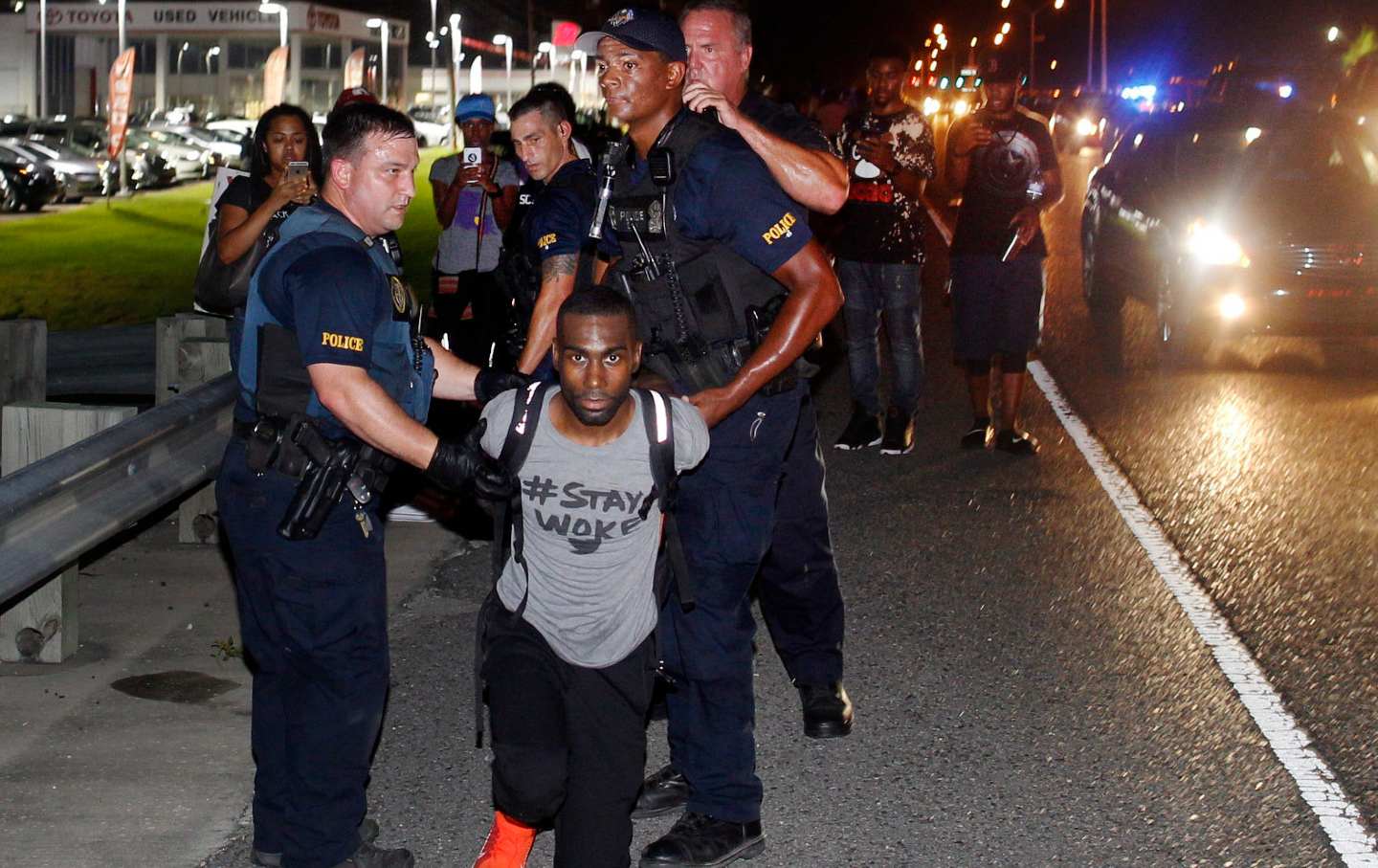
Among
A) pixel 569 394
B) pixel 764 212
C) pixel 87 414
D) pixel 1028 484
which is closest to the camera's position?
pixel 569 394

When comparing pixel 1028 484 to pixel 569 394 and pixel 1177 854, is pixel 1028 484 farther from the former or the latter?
pixel 569 394

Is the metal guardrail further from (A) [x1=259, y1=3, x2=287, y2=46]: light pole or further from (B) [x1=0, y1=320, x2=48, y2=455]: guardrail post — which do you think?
(A) [x1=259, y1=3, x2=287, y2=46]: light pole

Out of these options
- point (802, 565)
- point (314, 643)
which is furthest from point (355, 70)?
point (314, 643)

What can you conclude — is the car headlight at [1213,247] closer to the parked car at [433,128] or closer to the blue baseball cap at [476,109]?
the blue baseball cap at [476,109]

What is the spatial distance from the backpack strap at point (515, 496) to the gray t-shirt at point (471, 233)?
6304mm

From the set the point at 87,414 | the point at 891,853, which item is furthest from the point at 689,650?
the point at 87,414

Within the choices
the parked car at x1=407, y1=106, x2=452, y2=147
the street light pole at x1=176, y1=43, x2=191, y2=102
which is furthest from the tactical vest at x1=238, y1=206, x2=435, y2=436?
the street light pole at x1=176, y1=43, x2=191, y2=102

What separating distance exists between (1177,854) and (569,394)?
6.78ft

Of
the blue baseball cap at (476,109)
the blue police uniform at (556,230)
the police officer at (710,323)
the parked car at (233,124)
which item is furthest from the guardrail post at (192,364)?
the parked car at (233,124)

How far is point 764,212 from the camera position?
15.8ft

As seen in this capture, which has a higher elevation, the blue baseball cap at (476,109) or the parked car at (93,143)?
the blue baseball cap at (476,109)

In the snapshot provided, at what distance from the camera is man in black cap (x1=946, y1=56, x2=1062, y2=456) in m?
10.1

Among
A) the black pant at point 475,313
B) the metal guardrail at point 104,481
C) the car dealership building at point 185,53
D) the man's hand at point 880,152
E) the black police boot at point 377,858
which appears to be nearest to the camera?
the black police boot at point 377,858

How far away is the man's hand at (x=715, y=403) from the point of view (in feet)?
15.6
